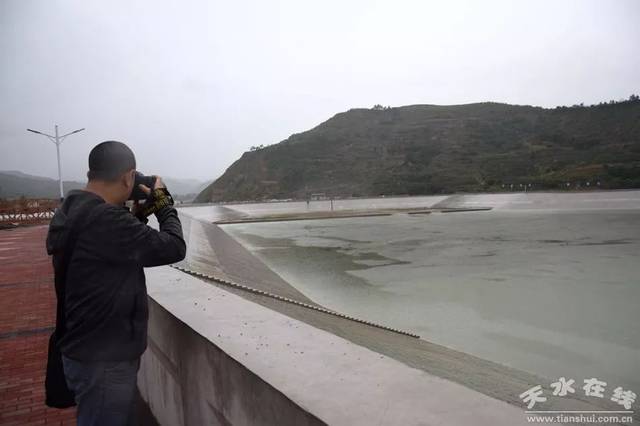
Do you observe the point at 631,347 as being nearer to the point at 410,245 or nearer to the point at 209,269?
the point at 209,269

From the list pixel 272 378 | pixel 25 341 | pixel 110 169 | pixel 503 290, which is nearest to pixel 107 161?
pixel 110 169

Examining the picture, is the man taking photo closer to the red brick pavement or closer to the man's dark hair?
the man's dark hair

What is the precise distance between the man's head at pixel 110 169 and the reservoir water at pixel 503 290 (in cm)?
538

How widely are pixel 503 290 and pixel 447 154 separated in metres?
80.0

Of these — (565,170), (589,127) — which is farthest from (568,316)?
(589,127)

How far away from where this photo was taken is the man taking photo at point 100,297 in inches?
70.7

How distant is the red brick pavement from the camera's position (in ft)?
11.5

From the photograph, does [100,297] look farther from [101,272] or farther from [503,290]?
[503,290]

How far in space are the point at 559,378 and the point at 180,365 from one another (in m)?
4.65

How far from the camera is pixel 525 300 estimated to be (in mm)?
8852

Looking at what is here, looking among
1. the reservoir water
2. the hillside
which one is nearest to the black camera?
the reservoir water

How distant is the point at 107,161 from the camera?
1.96 m

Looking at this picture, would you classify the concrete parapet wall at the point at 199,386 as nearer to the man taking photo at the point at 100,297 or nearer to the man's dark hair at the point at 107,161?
the man taking photo at the point at 100,297

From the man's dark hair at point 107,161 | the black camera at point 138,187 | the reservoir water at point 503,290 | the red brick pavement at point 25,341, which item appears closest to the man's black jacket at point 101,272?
the man's dark hair at point 107,161
